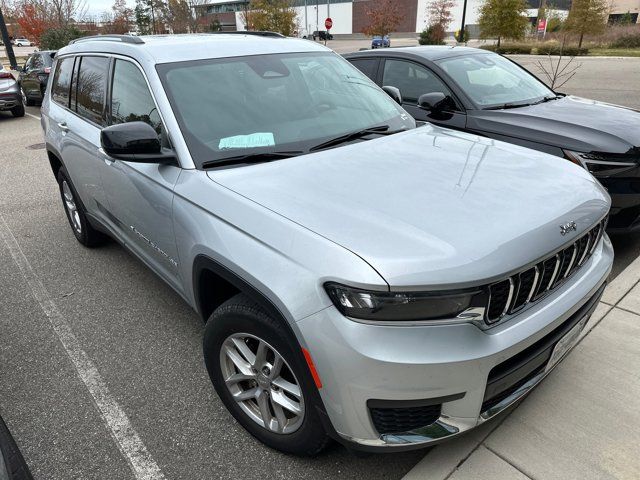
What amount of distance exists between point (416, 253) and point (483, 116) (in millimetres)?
3433

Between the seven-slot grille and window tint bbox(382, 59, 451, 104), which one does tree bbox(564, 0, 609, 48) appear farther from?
the seven-slot grille

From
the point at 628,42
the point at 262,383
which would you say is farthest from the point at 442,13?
the point at 262,383

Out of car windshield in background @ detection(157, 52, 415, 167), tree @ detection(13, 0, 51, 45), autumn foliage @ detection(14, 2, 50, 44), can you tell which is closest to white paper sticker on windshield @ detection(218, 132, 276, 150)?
car windshield in background @ detection(157, 52, 415, 167)

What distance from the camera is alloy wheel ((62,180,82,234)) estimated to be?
457 cm

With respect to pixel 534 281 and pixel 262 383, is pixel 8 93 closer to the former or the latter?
pixel 262 383

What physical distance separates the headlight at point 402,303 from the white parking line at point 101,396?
4.22 ft

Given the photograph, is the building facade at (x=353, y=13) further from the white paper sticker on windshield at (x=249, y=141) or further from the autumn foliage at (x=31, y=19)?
the white paper sticker on windshield at (x=249, y=141)

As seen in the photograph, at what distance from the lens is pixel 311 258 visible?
1.77m

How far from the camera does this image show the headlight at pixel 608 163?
3.81 meters

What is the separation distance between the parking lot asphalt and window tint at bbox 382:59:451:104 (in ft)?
7.68

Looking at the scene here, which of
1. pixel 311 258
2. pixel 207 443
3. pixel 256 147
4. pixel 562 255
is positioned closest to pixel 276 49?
pixel 256 147

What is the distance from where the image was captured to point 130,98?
3002 millimetres

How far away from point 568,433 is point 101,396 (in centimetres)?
244

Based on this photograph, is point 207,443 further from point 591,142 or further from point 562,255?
point 591,142
